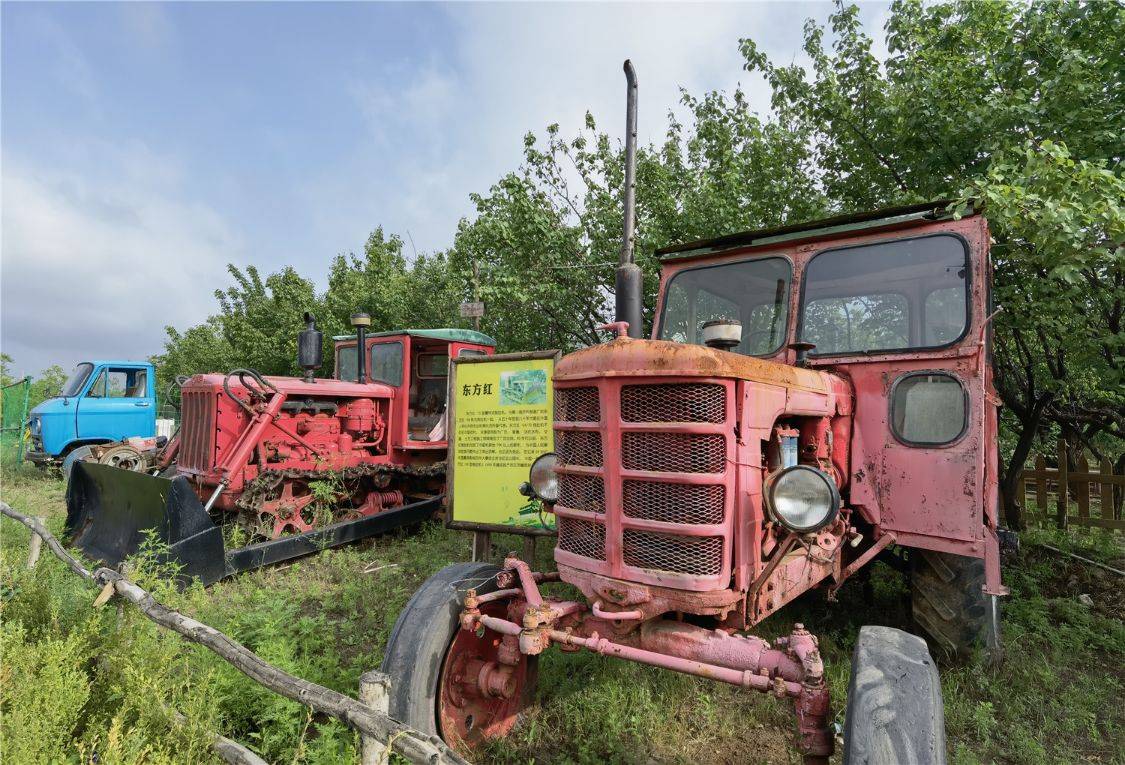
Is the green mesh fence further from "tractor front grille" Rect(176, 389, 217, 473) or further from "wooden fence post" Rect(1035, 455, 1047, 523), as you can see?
"wooden fence post" Rect(1035, 455, 1047, 523)

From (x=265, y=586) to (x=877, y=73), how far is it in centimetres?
817

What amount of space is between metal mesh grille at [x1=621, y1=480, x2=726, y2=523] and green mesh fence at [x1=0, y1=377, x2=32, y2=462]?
47.1 feet

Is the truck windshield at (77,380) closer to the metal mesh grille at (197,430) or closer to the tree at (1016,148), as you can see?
the metal mesh grille at (197,430)

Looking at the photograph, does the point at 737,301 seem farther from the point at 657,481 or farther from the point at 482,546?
the point at 482,546

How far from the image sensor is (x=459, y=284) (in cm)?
1280

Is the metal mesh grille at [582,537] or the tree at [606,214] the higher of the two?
the tree at [606,214]

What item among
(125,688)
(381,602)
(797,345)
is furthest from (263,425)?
(797,345)

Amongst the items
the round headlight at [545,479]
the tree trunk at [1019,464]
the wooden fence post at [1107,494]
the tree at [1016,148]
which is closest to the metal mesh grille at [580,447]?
the round headlight at [545,479]

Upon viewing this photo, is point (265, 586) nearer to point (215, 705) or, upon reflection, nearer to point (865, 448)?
point (215, 705)

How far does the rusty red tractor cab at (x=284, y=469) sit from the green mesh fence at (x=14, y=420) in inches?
294

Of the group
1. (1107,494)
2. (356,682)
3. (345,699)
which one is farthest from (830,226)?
(1107,494)

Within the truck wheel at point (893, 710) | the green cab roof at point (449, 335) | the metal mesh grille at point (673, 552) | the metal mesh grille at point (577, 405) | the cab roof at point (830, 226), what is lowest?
the truck wheel at point (893, 710)

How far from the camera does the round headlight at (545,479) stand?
323 centimetres

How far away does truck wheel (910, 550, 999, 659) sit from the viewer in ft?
11.6
